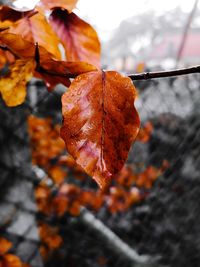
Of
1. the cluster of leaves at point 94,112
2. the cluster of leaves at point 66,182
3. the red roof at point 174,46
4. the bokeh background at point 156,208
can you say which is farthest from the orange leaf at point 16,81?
the red roof at point 174,46

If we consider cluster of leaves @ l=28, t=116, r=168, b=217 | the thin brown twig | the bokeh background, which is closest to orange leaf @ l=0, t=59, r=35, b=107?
the thin brown twig

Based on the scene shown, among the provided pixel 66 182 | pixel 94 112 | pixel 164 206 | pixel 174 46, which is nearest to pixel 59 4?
pixel 94 112

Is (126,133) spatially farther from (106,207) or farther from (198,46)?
(198,46)

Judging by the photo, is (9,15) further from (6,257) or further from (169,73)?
(6,257)

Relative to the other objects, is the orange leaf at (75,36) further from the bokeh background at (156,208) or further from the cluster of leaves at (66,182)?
the cluster of leaves at (66,182)

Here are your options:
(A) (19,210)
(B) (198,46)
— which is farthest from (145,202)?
(B) (198,46)
